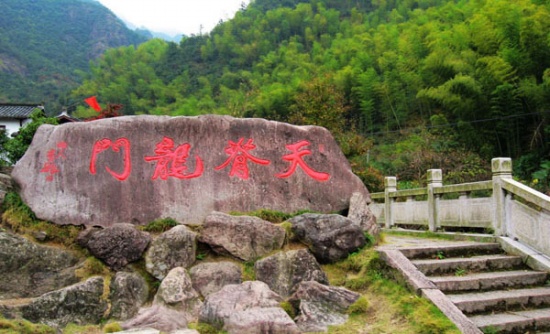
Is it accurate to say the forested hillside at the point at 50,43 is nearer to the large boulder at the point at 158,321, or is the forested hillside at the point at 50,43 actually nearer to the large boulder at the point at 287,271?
the large boulder at the point at 287,271

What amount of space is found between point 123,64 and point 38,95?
25.5 ft

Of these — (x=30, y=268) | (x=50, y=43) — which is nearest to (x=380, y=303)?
(x=30, y=268)

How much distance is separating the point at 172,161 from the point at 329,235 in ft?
6.20

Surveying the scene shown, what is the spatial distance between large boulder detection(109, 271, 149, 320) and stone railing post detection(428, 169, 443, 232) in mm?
4198

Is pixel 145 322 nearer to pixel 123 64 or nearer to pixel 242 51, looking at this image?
pixel 242 51

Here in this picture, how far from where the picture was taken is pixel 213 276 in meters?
4.21

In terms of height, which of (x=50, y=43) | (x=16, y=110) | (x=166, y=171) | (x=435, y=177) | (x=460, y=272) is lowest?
(x=460, y=272)

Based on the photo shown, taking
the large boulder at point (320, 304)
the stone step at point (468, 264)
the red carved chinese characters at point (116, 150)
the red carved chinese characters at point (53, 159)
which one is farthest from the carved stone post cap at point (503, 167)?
the red carved chinese characters at point (53, 159)

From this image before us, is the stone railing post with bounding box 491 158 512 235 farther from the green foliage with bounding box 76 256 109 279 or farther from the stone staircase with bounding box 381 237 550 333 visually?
the green foliage with bounding box 76 256 109 279

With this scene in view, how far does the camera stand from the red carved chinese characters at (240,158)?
16.3ft

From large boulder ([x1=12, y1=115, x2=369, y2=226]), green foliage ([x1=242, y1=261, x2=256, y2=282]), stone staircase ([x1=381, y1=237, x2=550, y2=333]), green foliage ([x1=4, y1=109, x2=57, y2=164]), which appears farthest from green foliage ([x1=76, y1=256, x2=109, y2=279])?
green foliage ([x1=4, y1=109, x2=57, y2=164])

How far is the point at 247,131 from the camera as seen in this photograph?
200 inches

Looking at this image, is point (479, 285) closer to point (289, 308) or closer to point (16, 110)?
point (289, 308)

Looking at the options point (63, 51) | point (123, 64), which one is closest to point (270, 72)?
point (123, 64)
